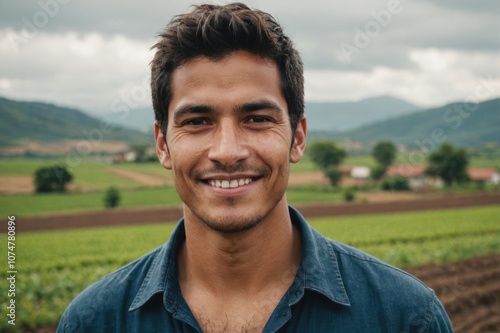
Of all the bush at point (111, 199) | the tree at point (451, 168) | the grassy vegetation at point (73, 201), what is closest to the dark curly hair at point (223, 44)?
the grassy vegetation at point (73, 201)

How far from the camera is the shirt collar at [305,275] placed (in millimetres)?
2295

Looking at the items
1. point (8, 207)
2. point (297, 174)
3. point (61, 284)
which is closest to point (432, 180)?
point (297, 174)

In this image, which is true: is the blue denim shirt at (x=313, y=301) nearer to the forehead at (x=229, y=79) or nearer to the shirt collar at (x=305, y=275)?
the shirt collar at (x=305, y=275)

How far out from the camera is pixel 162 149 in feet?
8.98

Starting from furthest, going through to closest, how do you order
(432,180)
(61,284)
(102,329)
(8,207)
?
1. (432,180)
2. (8,207)
3. (61,284)
4. (102,329)

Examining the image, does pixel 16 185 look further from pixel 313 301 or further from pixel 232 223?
pixel 313 301

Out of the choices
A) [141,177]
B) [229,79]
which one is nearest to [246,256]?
[229,79]

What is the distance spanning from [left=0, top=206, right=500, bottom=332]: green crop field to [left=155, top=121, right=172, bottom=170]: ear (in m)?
7.90

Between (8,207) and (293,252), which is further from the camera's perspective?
(8,207)

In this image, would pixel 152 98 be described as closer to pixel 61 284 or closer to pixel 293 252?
pixel 293 252

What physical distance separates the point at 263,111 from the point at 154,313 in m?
1.06

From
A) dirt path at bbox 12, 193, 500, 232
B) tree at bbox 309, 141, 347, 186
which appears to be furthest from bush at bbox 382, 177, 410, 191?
dirt path at bbox 12, 193, 500, 232

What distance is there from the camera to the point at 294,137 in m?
2.63

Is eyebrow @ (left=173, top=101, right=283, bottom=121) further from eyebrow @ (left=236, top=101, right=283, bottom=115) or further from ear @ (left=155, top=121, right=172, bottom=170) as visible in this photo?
ear @ (left=155, top=121, right=172, bottom=170)
